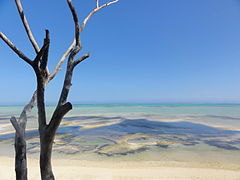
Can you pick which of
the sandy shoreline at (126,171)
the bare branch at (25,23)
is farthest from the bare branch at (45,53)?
the sandy shoreline at (126,171)

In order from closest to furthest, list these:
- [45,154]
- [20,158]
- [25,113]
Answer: [45,154], [20,158], [25,113]

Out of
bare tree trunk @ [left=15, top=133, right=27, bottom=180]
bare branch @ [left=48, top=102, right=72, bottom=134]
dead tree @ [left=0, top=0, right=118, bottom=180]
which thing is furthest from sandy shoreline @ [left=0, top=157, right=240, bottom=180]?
bare branch @ [left=48, top=102, right=72, bottom=134]

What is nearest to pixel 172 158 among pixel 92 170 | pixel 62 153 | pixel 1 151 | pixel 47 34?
pixel 92 170

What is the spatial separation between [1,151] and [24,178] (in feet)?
26.2

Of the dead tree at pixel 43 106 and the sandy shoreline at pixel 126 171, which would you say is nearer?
the dead tree at pixel 43 106

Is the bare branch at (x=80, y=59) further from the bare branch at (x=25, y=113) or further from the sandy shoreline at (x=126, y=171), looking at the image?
the sandy shoreline at (x=126, y=171)

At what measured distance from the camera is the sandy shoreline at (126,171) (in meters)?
4.90

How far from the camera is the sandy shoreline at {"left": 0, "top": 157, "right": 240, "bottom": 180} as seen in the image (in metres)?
4.90

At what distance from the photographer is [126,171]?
534 centimetres

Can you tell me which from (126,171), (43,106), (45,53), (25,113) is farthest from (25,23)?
(126,171)

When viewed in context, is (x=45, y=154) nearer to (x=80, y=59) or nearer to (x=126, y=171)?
(x=80, y=59)

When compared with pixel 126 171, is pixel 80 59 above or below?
above

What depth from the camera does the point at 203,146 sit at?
8.32 metres

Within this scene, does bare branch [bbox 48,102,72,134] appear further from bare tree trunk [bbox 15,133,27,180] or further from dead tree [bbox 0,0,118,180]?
bare tree trunk [bbox 15,133,27,180]
